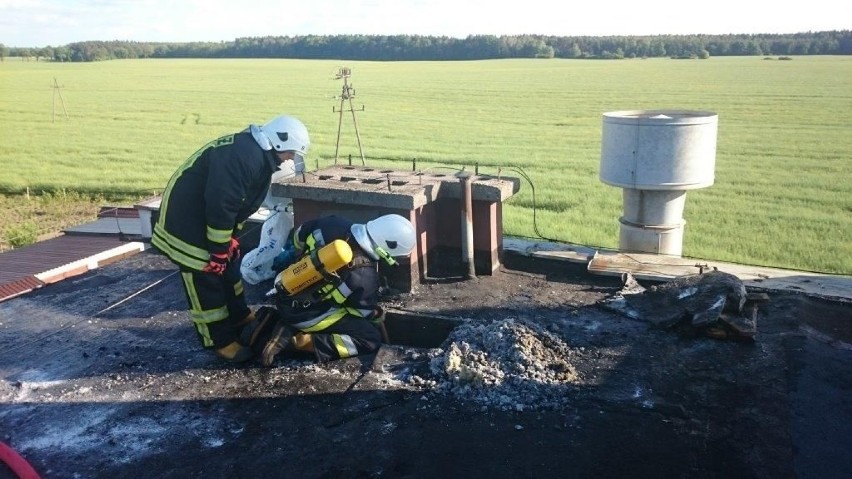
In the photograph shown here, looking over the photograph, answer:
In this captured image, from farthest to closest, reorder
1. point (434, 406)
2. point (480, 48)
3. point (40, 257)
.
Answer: point (480, 48) → point (40, 257) → point (434, 406)

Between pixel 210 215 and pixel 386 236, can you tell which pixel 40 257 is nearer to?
pixel 210 215

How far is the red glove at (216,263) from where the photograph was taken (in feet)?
17.2

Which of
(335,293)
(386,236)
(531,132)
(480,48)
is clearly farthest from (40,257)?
(480,48)

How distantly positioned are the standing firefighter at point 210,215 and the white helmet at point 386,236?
29.6 inches

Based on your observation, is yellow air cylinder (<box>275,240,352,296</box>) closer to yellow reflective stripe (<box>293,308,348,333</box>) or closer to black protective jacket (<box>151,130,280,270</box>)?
yellow reflective stripe (<box>293,308,348,333</box>)

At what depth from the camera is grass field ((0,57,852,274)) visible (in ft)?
38.8

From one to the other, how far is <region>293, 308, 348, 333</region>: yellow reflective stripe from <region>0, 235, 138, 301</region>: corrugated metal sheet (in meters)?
3.46

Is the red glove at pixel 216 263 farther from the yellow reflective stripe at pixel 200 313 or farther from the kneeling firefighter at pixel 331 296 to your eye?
the kneeling firefighter at pixel 331 296

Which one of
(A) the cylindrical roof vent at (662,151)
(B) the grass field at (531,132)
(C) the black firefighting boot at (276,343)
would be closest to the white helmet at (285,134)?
(C) the black firefighting boot at (276,343)

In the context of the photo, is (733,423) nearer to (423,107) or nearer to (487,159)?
(487,159)

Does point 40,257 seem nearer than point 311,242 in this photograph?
No

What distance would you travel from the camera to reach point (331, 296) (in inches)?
213

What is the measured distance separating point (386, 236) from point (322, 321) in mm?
776

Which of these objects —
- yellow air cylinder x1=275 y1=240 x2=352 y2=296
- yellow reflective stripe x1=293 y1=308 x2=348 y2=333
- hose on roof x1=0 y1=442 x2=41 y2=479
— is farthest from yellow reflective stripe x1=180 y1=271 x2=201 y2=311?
hose on roof x1=0 y1=442 x2=41 y2=479
